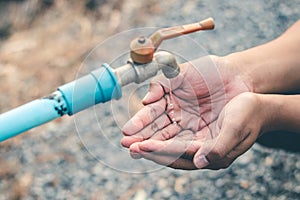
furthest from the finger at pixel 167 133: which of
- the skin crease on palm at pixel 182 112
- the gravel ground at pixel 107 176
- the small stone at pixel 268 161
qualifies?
the small stone at pixel 268 161

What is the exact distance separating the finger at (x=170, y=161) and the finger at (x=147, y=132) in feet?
0.21

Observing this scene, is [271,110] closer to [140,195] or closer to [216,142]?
[216,142]

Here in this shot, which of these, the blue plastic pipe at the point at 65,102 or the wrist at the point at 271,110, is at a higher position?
→ the blue plastic pipe at the point at 65,102

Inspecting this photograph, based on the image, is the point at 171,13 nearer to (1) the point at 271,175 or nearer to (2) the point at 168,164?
(1) the point at 271,175

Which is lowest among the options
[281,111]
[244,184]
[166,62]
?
[244,184]

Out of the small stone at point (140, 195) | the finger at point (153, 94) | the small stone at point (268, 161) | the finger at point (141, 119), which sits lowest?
the small stone at point (268, 161)

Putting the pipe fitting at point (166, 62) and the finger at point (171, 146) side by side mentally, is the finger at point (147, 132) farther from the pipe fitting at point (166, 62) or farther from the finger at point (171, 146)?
the pipe fitting at point (166, 62)

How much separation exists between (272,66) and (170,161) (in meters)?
0.66

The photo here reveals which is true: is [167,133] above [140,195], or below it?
above

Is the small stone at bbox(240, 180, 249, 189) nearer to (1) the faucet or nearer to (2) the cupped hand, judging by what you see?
(2) the cupped hand

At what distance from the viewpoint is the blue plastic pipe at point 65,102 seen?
1.32 metres

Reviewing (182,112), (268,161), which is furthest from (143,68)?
(268,161)

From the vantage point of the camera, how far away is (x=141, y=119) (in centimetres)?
153

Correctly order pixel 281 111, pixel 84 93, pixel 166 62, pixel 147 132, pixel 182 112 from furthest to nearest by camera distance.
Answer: pixel 281 111 < pixel 182 112 < pixel 147 132 < pixel 166 62 < pixel 84 93
